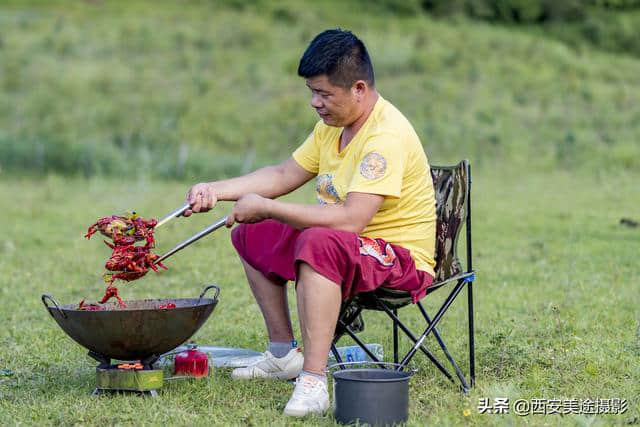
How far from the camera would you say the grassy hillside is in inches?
682

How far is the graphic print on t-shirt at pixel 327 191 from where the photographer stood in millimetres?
4301

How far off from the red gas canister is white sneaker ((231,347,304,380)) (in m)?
0.15

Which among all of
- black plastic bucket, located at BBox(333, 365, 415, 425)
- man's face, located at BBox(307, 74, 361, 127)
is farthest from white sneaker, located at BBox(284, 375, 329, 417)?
man's face, located at BBox(307, 74, 361, 127)

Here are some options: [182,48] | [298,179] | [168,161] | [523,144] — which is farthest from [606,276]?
[182,48]

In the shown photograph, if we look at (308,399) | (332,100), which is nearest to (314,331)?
(308,399)

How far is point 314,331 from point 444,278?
0.77 metres

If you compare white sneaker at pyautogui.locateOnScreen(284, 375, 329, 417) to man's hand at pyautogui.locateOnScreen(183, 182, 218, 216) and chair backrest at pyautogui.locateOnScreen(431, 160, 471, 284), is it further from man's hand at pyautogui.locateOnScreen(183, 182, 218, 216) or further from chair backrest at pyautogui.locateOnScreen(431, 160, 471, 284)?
man's hand at pyautogui.locateOnScreen(183, 182, 218, 216)

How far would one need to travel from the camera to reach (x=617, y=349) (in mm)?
4918

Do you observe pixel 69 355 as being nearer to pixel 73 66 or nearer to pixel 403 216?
pixel 403 216

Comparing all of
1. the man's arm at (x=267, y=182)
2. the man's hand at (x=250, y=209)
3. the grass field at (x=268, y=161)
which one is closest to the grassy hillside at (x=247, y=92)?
the grass field at (x=268, y=161)

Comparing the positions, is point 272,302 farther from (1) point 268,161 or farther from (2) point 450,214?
(1) point 268,161

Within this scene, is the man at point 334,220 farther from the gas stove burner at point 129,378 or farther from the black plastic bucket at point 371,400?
the gas stove burner at point 129,378

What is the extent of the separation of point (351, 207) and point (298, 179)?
0.77 m

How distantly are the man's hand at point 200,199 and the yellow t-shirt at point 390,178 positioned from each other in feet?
1.59
